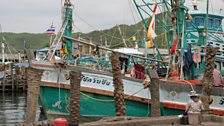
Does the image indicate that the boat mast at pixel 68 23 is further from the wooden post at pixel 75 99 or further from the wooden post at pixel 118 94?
the wooden post at pixel 75 99

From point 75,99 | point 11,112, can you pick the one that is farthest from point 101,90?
point 11,112

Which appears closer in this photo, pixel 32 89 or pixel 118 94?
pixel 32 89

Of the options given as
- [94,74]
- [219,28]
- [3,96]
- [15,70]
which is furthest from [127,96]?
[15,70]

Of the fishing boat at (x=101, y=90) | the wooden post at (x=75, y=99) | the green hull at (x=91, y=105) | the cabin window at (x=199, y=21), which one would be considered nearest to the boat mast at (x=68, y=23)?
the fishing boat at (x=101, y=90)

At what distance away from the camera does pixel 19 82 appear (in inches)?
1964

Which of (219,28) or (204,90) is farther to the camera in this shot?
(219,28)

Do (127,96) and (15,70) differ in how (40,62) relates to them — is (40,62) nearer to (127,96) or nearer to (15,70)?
(127,96)

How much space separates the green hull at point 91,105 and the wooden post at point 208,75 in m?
2.16

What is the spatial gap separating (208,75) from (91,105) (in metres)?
6.12

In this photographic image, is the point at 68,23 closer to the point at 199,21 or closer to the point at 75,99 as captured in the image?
the point at 75,99

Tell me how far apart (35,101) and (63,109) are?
5.06 metres

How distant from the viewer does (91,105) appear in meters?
20.1

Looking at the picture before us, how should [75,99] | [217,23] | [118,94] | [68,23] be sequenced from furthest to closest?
[217,23]
[68,23]
[118,94]
[75,99]

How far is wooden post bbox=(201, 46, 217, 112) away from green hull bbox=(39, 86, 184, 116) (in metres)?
2.16
